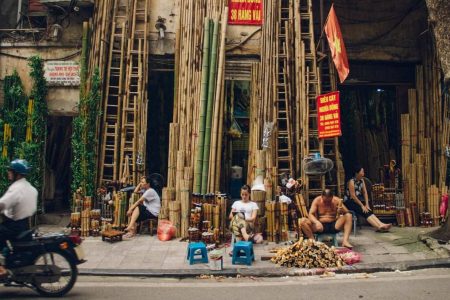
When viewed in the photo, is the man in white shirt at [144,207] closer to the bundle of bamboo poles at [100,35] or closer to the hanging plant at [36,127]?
the hanging plant at [36,127]

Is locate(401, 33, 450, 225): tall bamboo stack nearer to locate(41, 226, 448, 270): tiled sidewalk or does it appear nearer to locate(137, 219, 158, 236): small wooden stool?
locate(41, 226, 448, 270): tiled sidewalk

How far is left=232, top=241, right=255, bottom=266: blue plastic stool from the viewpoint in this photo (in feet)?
24.9

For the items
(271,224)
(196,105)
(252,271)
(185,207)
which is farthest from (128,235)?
(252,271)

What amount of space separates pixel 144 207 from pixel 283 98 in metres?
4.07

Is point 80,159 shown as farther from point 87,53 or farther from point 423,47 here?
point 423,47

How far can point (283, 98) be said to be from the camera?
35.7ft

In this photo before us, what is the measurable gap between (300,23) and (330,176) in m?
3.73

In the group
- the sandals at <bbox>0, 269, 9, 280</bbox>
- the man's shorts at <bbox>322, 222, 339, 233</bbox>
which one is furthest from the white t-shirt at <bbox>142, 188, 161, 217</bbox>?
the sandals at <bbox>0, 269, 9, 280</bbox>

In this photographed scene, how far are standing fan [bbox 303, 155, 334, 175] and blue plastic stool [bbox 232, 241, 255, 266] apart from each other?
274cm

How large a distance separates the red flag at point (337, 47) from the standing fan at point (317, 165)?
1684 millimetres

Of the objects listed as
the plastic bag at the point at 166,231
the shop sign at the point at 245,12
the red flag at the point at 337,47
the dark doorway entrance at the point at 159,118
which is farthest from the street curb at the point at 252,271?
the shop sign at the point at 245,12

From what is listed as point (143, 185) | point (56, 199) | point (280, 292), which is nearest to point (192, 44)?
point (143, 185)

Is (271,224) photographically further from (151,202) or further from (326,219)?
(151,202)

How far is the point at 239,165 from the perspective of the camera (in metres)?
12.9
